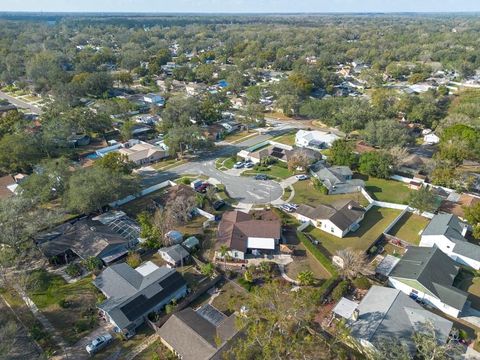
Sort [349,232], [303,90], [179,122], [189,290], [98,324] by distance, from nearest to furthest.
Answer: [98,324] → [189,290] → [349,232] → [179,122] → [303,90]

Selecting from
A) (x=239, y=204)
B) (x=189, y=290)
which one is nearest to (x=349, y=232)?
(x=239, y=204)

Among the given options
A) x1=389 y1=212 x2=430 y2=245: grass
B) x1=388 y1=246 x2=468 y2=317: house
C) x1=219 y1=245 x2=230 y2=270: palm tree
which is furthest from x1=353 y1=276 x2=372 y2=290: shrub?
x1=219 y1=245 x2=230 y2=270: palm tree

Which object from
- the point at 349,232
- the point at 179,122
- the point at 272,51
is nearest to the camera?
the point at 349,232

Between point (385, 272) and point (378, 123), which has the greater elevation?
point (378, 123)

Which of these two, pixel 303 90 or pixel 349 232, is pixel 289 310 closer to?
pixel 349 232

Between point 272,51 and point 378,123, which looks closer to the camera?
point 378,123

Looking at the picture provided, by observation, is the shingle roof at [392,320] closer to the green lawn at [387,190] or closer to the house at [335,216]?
the house at [335,216]

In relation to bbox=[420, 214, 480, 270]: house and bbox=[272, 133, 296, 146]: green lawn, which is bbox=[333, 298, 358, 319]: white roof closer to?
bbox=[420, 214, 480, 270]: house
